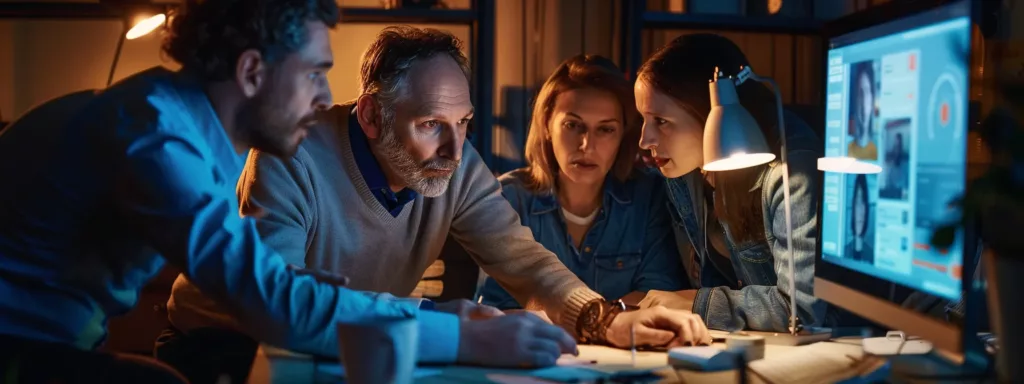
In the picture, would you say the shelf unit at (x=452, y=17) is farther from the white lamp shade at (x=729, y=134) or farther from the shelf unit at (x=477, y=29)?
the white lamp shade at (x=729, y=134)

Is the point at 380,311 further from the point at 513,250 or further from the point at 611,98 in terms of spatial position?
the point at 611,98

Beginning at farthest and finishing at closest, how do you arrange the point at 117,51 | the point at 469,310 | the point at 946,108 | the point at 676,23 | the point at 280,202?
1. the point at 676,23
2. the point at 117,51
3. the point at 280,202
4. the point at 469,310
5. the point at 946,108

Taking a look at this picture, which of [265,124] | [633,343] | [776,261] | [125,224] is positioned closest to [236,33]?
[265,124]

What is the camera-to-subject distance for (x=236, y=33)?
1.41m

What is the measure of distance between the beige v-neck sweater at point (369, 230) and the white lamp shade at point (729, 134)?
0.36 meters

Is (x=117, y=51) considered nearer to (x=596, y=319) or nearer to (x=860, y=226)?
(x=596, y=319)

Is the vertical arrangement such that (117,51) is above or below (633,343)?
above

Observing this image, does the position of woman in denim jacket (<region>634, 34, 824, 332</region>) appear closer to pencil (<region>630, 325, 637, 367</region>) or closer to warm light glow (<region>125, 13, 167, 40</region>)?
pencil (<region>630, 325, 637, 367</region>)

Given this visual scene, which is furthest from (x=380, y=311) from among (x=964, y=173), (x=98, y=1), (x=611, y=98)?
(x=98, y=1)

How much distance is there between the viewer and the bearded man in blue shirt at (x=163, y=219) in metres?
1.21

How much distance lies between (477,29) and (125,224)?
6.07ft

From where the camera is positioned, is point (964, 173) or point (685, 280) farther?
point (685, 280)

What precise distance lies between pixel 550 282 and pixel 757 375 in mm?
705

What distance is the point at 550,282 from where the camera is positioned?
6.56ft
